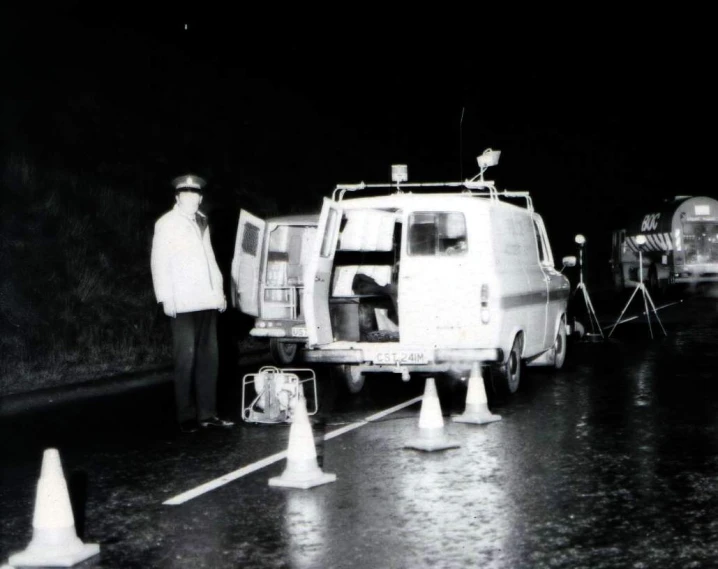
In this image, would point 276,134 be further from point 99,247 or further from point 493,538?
point 493,538

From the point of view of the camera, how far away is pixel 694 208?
35.8 metres

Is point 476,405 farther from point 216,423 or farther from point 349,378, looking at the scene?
point 349,378

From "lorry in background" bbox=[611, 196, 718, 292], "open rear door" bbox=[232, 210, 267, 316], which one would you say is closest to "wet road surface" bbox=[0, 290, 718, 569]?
"open rear door" bbox=[232, 210, 267, 316]

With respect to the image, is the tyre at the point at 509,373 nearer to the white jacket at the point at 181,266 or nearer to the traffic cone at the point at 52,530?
the white jacket at the point at 181,266

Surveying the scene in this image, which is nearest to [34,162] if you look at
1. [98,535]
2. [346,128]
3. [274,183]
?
[274,183]

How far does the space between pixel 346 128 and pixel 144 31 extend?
31.5ft

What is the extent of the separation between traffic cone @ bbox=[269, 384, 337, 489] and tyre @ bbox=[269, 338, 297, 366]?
7088 mm

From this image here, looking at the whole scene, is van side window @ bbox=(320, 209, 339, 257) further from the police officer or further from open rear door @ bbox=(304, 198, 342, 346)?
the police officer

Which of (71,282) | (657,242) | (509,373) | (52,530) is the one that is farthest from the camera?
(657,242)

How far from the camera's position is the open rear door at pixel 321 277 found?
1055 centimetres

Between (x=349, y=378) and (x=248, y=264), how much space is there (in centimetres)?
260

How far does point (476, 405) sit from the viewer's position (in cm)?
970

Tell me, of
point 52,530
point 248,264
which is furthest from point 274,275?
point 52,530

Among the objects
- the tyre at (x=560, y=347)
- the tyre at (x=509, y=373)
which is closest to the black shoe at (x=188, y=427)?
the tyre at (x=509, y=373)
